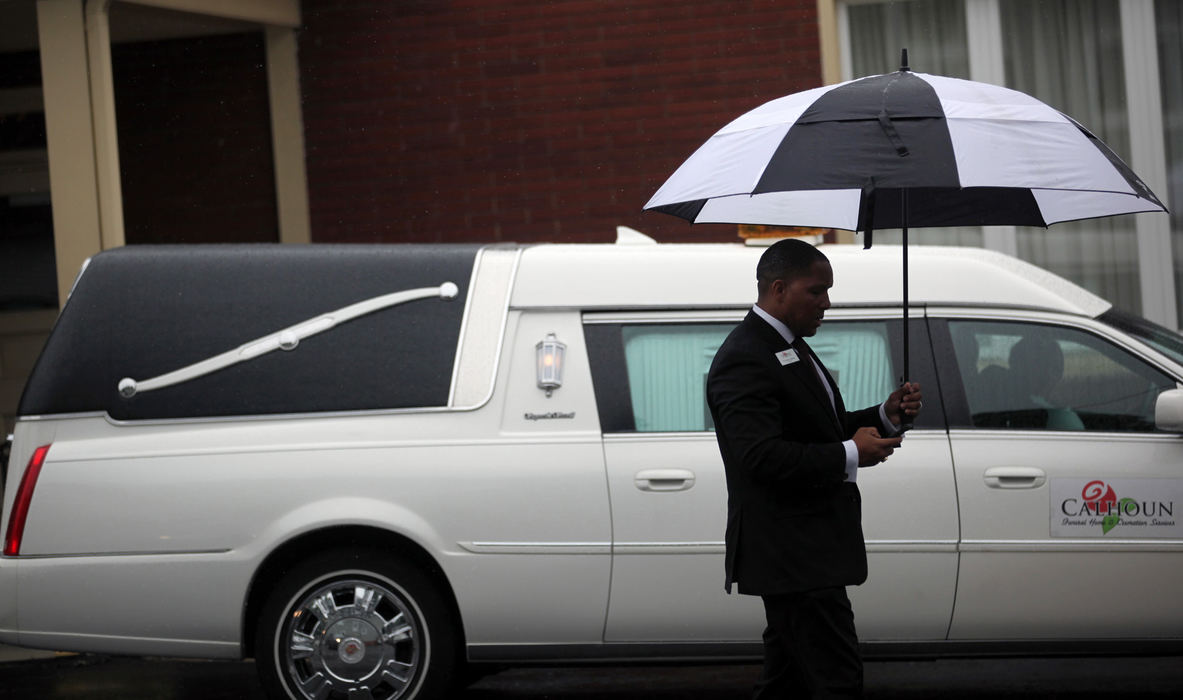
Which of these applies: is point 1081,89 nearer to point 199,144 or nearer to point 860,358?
point 860,358

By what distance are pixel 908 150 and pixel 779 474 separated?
91 cm

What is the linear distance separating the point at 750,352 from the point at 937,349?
192 centimetres

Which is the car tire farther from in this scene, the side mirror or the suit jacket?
the side mirror

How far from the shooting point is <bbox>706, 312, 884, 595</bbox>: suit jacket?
13.4 feet

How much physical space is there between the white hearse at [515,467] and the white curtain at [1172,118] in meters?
4.16

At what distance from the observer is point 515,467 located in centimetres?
575

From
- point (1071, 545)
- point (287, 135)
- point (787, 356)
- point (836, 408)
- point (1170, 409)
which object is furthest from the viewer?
point (287, 135)

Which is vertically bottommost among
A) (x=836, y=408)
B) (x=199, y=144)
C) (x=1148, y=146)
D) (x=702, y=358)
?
(x=836, y=408)

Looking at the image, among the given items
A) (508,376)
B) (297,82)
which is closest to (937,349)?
(508,376)

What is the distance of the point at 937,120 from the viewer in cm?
400

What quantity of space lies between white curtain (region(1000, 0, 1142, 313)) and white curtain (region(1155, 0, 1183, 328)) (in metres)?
0.25

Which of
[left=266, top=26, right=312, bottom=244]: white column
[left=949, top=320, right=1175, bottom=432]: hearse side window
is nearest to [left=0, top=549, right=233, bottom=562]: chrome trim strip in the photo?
[left=949, top=320, right=1175, bottom=432]: hearse side window

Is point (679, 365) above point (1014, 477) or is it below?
above

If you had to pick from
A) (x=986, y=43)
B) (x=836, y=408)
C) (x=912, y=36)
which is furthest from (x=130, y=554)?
(x=986, y=43)
